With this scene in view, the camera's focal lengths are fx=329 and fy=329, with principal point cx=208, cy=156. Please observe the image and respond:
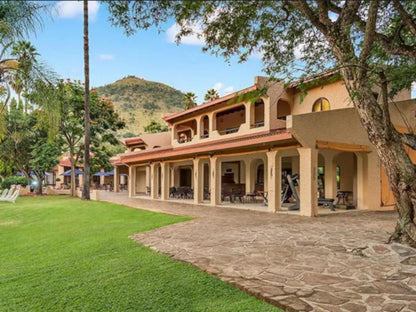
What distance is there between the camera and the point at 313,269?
5.51m

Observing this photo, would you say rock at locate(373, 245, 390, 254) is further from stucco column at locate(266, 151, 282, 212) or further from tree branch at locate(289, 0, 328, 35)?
stucco column at locate(266, 151, 282, 212)

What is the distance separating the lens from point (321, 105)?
55.3 ft

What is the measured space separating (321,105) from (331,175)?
3.64 meters

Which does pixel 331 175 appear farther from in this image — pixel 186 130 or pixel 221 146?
pixel 186 130

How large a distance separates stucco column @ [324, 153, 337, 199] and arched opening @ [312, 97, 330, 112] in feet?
7.69

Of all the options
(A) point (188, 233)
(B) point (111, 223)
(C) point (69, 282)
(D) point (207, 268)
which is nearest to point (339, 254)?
(D) point (207, 268)

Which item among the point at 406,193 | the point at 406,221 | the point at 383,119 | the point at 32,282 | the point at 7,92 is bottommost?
the point at 32,282

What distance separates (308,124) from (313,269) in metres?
7.77

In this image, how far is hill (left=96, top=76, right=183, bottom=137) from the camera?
8728cm

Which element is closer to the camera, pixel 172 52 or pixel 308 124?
pixel 172 52

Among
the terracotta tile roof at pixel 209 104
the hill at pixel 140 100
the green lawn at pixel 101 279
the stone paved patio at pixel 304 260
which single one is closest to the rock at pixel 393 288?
the stone paved patio at pixel 304 260

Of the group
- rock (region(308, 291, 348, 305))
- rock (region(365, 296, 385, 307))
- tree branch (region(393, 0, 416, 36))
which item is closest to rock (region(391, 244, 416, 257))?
rock (region(365, 296, 385, 307))

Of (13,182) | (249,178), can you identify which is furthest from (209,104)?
(13,182)

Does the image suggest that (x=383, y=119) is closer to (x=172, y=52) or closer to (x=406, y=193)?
(x=406, y=193)
